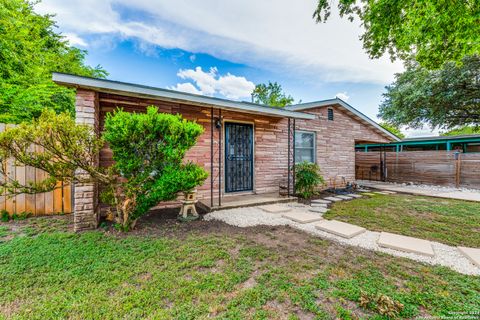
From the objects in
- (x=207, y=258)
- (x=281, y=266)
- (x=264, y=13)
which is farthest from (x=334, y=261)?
(x=264, y=13)

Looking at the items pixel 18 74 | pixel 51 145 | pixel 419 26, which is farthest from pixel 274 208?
pixel 18 74

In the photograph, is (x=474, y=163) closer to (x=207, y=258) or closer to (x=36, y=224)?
(x=207, y=258)

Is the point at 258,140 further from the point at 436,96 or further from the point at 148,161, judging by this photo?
the point at 436,96

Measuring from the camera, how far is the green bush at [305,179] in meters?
6.16

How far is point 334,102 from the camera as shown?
761cm

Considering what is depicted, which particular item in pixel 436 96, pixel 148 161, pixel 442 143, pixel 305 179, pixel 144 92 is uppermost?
pixel 436 96

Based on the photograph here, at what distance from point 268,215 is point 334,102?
5451mm

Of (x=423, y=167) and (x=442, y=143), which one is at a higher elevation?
(x=442, y=143)

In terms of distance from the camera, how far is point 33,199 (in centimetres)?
396

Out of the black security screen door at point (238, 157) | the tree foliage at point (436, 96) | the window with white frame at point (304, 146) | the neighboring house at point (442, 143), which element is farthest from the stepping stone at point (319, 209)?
the tree foliage at point (436, 96)

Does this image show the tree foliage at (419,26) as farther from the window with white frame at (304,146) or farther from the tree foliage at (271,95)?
the tree foliage at (271,95)

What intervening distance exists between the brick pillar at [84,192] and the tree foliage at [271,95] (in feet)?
71.1

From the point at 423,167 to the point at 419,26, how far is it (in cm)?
818

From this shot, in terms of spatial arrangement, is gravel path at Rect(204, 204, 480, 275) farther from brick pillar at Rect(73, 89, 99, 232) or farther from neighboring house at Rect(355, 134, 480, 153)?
neighboring house at Rect(355, 134, 480, 153)
